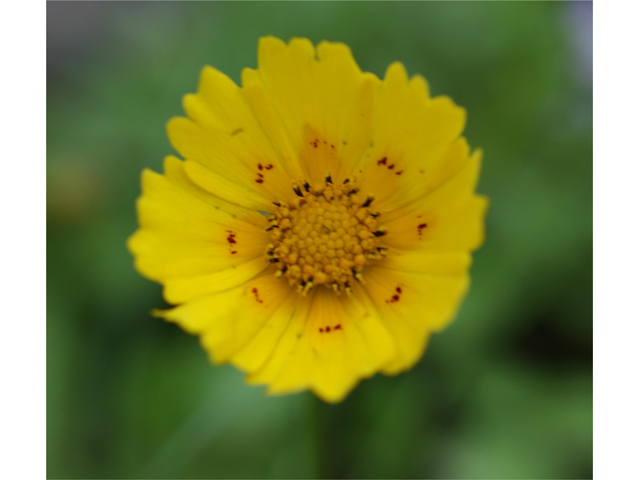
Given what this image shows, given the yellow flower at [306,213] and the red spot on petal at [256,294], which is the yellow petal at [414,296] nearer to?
the yellow flower at [306,213]

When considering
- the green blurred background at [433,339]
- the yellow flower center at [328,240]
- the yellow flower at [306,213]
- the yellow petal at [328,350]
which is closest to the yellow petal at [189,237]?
the yellow flower at [306,213]

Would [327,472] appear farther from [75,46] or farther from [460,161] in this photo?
[75,46]

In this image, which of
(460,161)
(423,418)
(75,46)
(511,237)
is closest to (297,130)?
(460,161)

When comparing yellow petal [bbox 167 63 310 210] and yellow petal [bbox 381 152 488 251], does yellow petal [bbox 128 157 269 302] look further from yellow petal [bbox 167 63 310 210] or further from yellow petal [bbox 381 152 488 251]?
yellow petal [bbox 381 152 488 251]

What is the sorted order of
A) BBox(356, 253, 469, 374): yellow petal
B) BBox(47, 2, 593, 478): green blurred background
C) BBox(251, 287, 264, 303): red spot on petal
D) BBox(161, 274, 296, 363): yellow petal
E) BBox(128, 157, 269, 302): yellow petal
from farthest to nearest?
1. BBox(47, 2, 593, 478): green blurred background
2. BBox(251, 287, 264, 303): red spot on petal
3. BBox(128, 157, 269, 302): yellow petal
4. BBox(161, 274, 296, 363): yellow petal
5. BBox(356, 253, 469, 374): yellow petal

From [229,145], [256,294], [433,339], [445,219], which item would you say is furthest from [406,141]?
[433,339]

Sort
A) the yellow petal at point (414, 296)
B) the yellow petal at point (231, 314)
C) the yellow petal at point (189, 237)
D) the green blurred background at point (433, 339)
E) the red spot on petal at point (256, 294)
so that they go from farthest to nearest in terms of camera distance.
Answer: the green blurred background at point (433, 339)
the red spot on petal at point (256, 294)
the yellow petal at point (189, 237)
the yellow petal at point (231, 314)
the yellow petal at point (414, 296)

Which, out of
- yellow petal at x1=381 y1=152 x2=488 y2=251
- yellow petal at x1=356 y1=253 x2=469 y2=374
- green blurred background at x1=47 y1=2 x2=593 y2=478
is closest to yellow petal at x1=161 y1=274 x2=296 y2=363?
yellow petal at x1=356 y1=253 x2=469 y2=374
